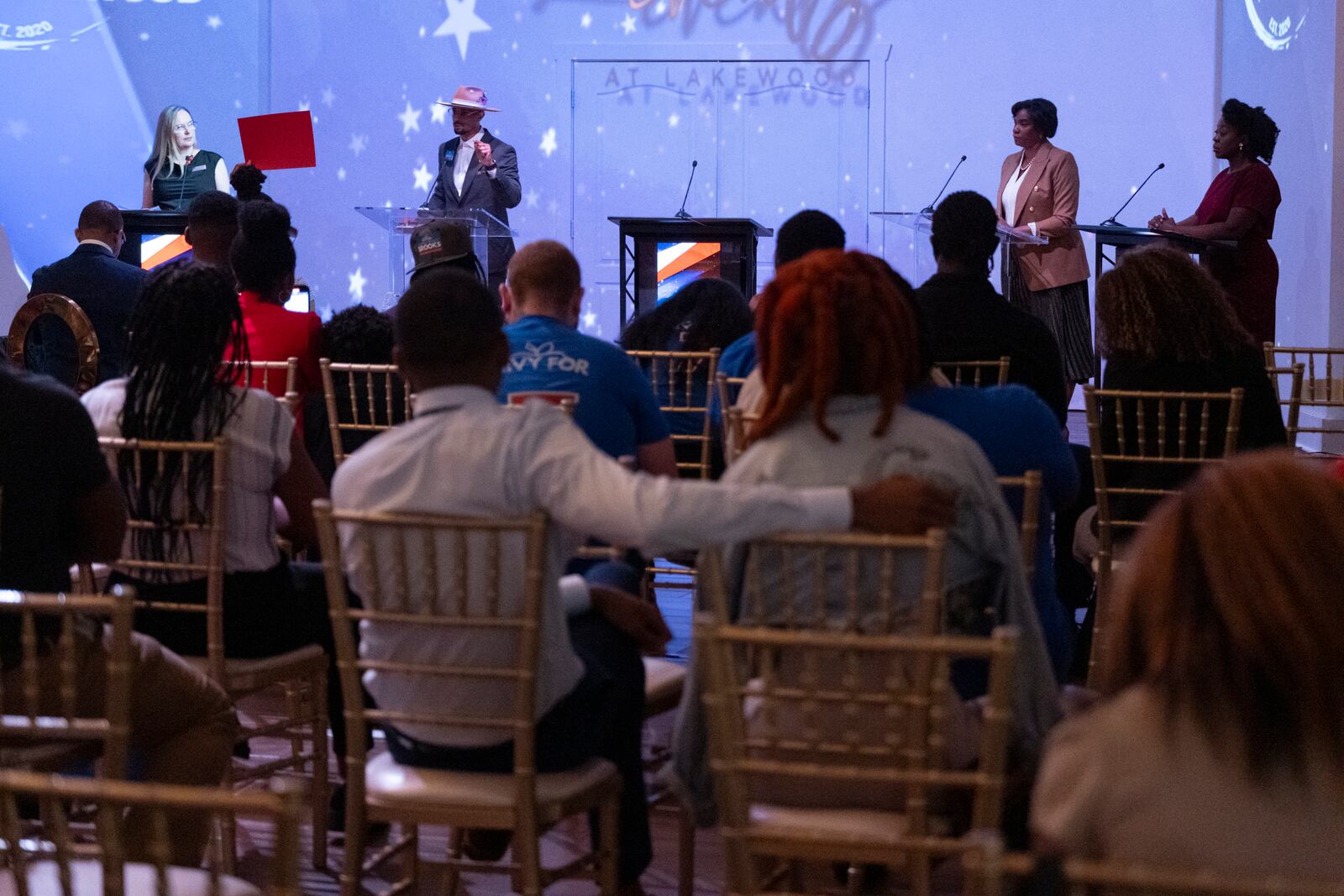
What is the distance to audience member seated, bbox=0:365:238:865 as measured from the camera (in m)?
2.31

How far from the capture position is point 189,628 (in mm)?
2854

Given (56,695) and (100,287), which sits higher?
(100,287)

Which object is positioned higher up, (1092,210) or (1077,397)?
(1092,210)

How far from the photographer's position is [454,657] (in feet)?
7.16

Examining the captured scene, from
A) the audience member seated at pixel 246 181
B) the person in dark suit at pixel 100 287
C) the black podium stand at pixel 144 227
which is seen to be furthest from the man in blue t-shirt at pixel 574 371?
the black podium stand at pixel 144 227

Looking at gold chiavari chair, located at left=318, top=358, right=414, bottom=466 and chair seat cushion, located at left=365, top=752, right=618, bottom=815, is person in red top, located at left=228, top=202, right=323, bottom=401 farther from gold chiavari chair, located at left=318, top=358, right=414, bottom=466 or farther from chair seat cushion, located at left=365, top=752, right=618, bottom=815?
chair seat cushion, located at left=365, top=752, right=618, bottom=815

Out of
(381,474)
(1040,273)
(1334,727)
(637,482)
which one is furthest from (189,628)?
(1040,273)

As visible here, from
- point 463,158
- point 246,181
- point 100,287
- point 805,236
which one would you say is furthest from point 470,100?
point 805,236

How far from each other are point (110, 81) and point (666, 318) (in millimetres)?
7472

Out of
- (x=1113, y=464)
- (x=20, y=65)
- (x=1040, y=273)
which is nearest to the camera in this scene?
(x=1113, y=464)

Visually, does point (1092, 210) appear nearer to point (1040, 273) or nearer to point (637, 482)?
point (1040, 273)

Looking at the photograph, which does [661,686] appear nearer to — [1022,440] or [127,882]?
[1022,440]

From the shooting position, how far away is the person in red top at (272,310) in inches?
155

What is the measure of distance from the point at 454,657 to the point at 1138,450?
188 cm
